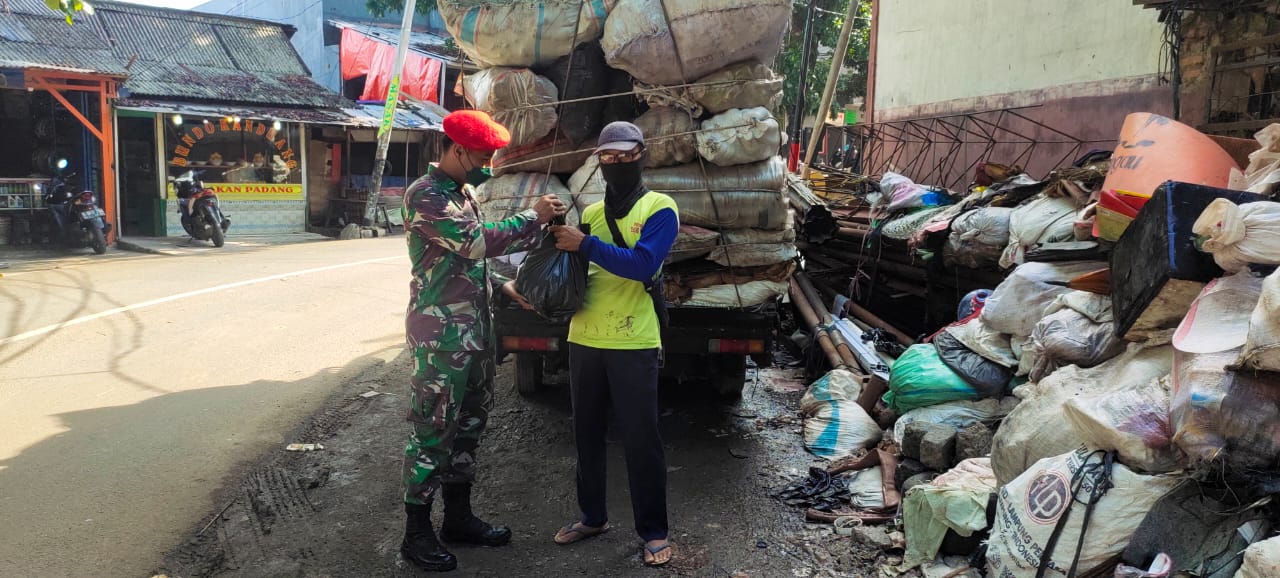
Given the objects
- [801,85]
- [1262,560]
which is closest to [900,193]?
[1262,560]

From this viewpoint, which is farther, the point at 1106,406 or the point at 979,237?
the point at 979,237

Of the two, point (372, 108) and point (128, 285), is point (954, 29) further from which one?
point (372, 108)

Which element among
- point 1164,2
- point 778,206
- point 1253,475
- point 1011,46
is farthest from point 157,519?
point 1011,46

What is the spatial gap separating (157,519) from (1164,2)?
684cm

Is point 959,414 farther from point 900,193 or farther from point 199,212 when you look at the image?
point 199,212

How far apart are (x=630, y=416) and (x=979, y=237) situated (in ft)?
11.7

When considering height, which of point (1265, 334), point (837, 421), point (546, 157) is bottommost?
point (837, 421)

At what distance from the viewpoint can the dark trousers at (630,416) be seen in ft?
10.9

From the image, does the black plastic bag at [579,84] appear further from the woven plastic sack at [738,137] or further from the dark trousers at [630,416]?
the dark trousers at [630,416]

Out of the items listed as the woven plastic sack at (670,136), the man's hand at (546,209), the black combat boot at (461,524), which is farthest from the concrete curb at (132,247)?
the man's hand at (546,209)

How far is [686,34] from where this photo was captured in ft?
14.6

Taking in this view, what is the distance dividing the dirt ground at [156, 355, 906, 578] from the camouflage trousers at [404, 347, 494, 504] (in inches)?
13.8

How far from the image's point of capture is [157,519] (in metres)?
3.64

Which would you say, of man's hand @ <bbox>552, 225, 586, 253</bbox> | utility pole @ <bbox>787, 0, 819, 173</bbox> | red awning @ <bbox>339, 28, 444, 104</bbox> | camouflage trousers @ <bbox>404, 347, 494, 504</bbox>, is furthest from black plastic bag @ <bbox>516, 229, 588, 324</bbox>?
red awning @ <bbox>339, 28, 444, 104</bbox>
